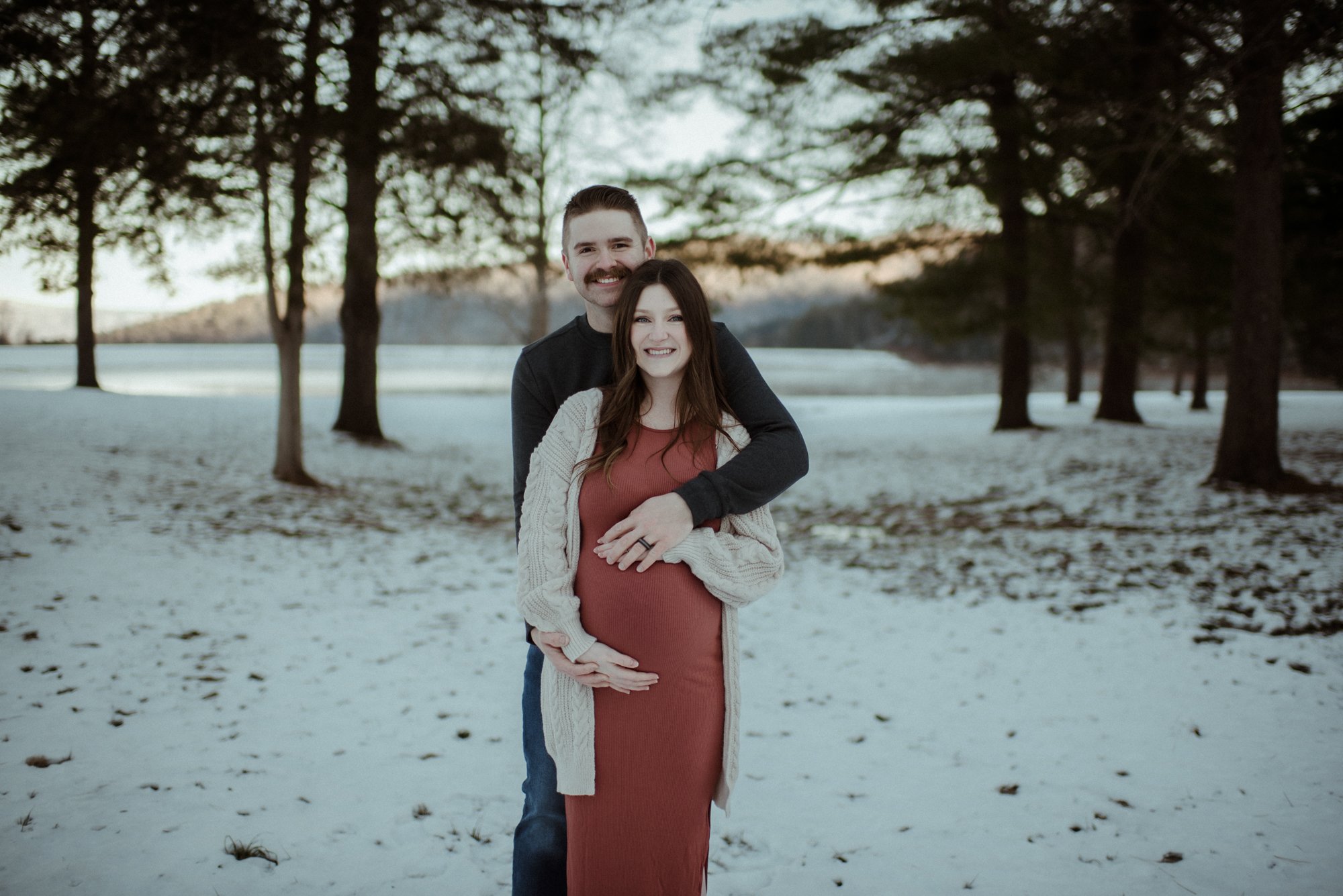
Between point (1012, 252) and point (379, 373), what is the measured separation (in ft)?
113

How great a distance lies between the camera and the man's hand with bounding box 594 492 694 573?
176 centimetres

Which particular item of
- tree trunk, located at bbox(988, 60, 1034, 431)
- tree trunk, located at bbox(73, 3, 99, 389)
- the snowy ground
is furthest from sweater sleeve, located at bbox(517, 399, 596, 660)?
tree trunk, located at bbox(988, 60, 1034, 431)

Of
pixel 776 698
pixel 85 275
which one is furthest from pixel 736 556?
pixel 85 275

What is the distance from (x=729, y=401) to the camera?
206 cm

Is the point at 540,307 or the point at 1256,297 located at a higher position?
the point at 540,307

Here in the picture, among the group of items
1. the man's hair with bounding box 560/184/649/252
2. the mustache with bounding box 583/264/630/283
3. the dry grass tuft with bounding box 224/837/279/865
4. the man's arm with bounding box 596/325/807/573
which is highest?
the man's hair with bounding box 560/184/649/252

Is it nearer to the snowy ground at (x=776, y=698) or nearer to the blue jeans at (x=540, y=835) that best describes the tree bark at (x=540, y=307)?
the snowy ground at (x=776, y=698)

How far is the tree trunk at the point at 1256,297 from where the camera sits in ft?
27.1

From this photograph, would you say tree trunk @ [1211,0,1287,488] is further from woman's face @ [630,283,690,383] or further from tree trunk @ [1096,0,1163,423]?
woman's face @ [630,283,690,383]

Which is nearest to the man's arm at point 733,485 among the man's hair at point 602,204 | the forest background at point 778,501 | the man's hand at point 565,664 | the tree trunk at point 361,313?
the man's hand at point 565,664

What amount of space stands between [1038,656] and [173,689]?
4.96 m

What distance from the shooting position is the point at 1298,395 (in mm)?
25781

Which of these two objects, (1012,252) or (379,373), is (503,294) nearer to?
(1012,252)

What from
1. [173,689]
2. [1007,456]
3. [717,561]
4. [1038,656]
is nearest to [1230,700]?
[1038,656]
